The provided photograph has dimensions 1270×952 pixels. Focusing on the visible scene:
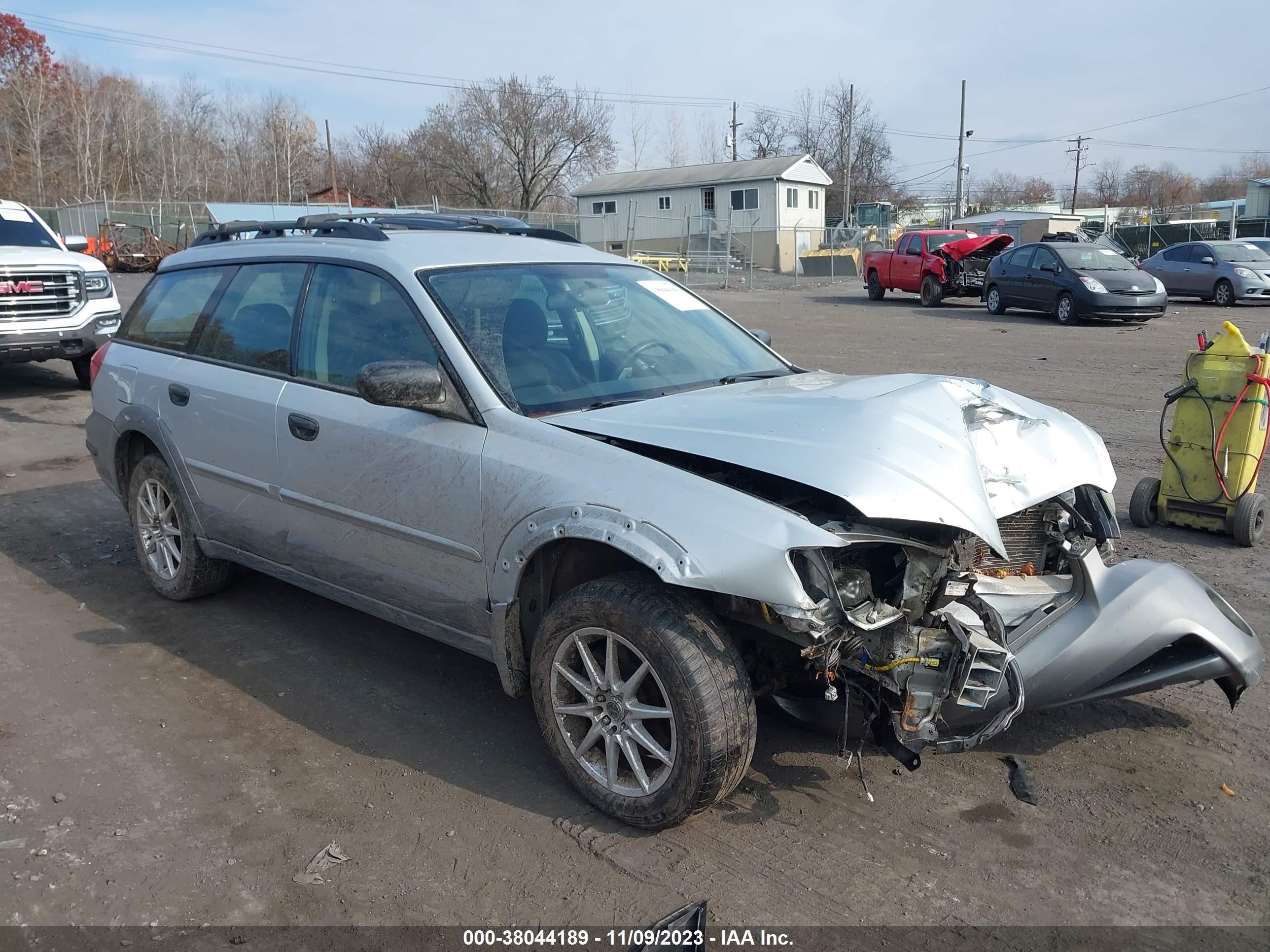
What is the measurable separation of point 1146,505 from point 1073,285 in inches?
553

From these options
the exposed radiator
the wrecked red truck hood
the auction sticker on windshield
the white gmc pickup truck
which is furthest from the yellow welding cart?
the wrecked red truck hood

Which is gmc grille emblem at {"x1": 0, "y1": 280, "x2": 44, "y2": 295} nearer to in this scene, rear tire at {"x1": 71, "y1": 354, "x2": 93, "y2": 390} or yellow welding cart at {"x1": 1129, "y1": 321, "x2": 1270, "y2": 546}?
rear tire at {"x1": 71, "y1": 354, "x2": 93, "y2": 390}

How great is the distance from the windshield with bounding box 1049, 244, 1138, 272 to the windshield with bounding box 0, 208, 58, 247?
55.8 ft

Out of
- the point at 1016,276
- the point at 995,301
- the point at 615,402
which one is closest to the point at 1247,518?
the point at 615,402

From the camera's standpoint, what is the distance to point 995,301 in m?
21.0

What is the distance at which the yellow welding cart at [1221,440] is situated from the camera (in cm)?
574

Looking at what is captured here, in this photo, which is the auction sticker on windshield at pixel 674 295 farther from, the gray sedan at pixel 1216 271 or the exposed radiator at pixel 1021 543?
the gray sedan at pixel 1216 271

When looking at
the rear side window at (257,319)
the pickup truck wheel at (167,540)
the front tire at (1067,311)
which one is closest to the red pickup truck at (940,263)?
the front tire at (1067,311)

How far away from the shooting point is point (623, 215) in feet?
172

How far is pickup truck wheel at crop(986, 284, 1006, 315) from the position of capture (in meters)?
20.8

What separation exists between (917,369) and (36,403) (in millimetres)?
10525

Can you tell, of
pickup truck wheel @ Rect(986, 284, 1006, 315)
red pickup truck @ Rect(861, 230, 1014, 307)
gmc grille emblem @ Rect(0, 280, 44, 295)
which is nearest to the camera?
gmc grille emblem @ Rect(0, 280, 44, 295)

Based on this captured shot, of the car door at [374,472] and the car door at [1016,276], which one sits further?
the car door at [1016,276]

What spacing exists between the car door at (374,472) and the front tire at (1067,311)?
57.4 feet
